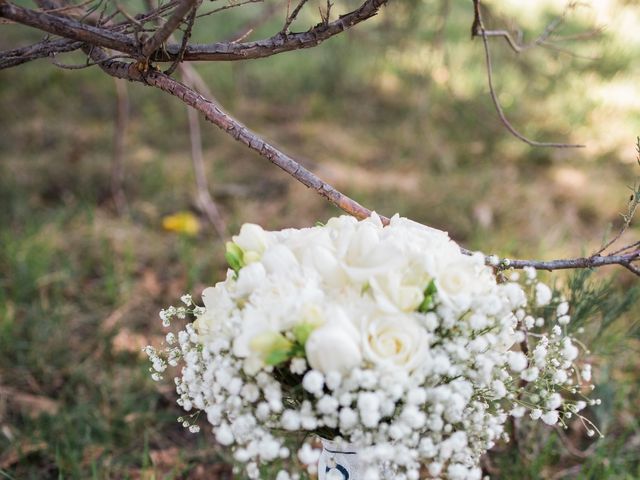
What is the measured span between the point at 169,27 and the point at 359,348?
0.60 metres

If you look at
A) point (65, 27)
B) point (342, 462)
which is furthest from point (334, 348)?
point (65, 27)

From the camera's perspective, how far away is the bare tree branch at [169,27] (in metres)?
0.99

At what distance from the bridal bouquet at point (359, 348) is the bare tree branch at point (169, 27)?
1.15 ft

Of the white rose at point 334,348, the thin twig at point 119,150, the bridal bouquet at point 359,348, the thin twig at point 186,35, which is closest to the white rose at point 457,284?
the bridal bouquet at point 359,348

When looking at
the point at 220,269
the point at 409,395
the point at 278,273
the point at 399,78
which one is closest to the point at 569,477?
the point at 409,395

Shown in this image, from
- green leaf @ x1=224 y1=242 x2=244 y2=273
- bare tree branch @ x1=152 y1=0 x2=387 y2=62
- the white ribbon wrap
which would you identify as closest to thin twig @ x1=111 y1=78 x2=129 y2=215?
bare tree branch @ x1=152 y1=0 x2=387 y2=62

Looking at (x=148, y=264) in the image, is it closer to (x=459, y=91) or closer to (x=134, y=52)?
(x=134, y=52)

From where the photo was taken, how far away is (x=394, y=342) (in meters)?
0.90

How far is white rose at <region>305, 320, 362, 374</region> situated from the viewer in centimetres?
85

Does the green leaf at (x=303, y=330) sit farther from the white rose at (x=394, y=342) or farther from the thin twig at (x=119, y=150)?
the thin twig at (x=119, y=150)

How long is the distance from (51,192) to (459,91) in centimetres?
281

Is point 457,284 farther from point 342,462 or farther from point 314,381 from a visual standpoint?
point 342,462

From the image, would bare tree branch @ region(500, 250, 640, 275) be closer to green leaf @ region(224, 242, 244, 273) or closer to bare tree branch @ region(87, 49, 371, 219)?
bare tree branch @ region(87, 49, 371, 219)

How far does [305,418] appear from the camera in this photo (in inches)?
35.5
